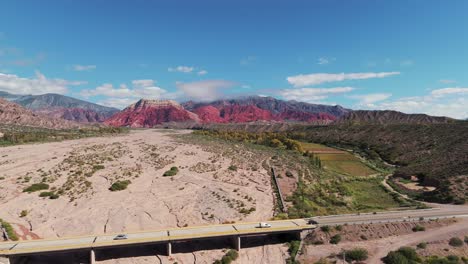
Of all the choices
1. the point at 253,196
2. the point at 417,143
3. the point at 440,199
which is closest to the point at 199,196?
the point at 253,196

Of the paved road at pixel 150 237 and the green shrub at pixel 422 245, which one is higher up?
the paved road at pixel 150 237

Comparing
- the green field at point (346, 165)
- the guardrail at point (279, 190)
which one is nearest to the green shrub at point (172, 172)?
the guardrail at point (279, 190)

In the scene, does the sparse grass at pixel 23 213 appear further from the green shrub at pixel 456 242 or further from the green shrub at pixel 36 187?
the green shrub at pixel 456 242

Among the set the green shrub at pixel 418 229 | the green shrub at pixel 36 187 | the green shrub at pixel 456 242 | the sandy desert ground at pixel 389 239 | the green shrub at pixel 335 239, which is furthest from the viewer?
the green shrub at pixel 36 187

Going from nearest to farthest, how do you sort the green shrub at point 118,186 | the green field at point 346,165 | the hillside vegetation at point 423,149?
the green shrub at point 118,186, the hillside vegetation at point 423,149, the green field at point 346,165

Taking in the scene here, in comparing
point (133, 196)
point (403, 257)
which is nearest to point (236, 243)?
point (403, 257)

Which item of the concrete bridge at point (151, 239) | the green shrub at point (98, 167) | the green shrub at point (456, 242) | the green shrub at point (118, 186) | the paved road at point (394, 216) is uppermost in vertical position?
the green shrub at point (98, 167)

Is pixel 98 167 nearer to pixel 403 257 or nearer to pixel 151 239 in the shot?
pixel 151 239
